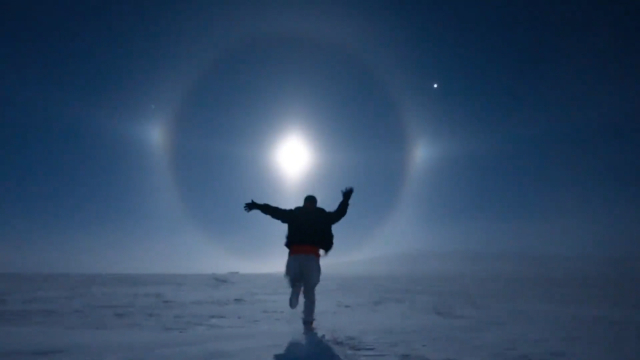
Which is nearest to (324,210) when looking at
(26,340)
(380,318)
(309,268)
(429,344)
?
(309,268)

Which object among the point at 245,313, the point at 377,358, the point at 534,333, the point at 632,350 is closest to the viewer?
the point at 377,358

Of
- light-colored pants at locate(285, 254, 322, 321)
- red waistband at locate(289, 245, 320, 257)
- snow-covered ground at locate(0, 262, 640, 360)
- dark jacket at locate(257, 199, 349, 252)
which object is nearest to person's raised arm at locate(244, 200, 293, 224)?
dark jacket at locate(257, 199, 349, 252)

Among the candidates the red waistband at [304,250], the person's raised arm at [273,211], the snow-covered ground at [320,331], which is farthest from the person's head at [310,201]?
the snow-covered ground at [320,331]

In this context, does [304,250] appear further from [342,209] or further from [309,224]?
[342,209]

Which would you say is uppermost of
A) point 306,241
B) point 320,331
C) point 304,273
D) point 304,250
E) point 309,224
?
point 309,224

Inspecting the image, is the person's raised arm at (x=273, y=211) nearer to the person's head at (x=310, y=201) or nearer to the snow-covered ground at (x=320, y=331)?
the person's head at (x=310, y=201)

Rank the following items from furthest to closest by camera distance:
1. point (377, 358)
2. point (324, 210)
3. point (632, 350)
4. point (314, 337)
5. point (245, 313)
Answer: point (245, 313) → point (324, 210) → point (314, 337) → point (632, 350) → point (377, 358)

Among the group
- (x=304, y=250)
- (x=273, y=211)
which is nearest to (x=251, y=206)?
(x=273, y=211)

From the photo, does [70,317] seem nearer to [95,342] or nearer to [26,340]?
[26,340]
